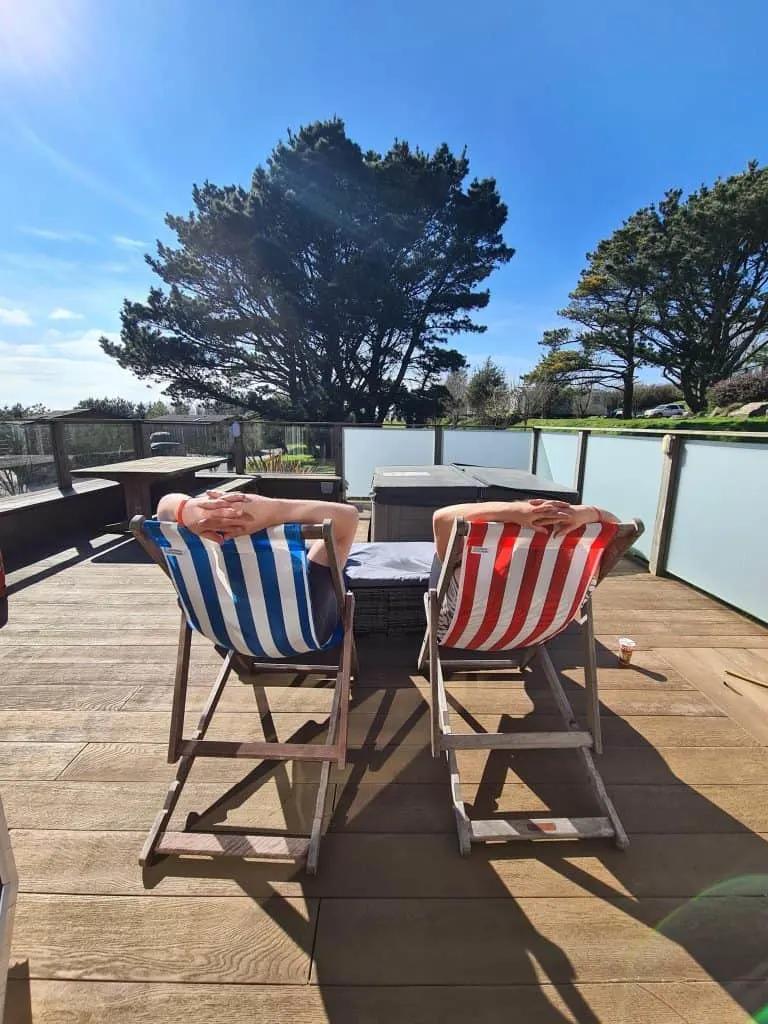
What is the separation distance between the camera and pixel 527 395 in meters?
24.3

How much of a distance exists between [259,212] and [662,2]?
48.2 ft

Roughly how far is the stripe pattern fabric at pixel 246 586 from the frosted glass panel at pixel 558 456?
4.94m

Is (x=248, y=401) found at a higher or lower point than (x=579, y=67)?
lower

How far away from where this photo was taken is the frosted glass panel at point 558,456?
18.3 feet

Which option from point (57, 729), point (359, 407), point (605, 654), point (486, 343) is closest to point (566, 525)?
point (605, 654)

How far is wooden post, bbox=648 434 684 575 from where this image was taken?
11.6 feet

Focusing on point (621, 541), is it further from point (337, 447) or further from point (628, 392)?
point (628, 392)

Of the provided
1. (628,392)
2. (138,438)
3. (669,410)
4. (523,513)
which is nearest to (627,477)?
(523,513)

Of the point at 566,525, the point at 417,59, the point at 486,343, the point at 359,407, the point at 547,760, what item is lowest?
the point at 547,760

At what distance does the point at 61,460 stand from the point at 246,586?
481 cm

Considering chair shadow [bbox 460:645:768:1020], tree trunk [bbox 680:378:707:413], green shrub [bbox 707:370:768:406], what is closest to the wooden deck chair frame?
chair shadow [bbox 460:645:768:1020]

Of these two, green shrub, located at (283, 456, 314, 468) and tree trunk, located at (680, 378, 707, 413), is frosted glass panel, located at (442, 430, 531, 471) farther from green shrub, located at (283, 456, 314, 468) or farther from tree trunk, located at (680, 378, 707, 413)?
tree trunk, located at (680, 378, 707, 413)

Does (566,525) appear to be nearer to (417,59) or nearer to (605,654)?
(605,654)

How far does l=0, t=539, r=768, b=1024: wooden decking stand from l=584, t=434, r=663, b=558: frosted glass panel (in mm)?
2220
